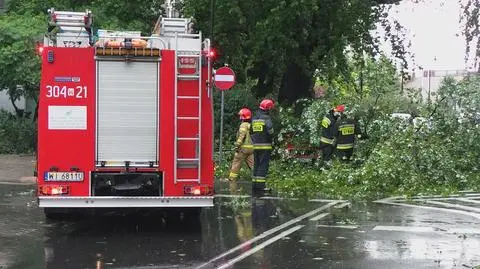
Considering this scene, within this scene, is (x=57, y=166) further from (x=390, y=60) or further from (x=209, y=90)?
(x=390, y=60)

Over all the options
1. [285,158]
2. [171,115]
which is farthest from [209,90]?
[285,158]

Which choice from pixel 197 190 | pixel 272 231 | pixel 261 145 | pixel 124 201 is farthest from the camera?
pixel 261 145

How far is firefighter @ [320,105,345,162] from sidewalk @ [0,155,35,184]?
22.1ft

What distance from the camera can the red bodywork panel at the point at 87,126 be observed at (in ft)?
27.1

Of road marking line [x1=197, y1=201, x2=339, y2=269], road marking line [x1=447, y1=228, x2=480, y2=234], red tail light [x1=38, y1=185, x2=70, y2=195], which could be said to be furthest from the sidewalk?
road marking line [x1=447, y1=228, x2=480, y2=234]

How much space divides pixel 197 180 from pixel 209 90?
3.95 ft

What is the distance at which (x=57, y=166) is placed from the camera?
8.27 metres

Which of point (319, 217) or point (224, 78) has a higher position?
point (224, 78)

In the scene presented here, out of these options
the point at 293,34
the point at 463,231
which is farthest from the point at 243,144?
the point at 293,34

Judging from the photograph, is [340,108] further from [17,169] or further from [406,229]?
[17,169]

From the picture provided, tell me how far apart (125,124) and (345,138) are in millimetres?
7717

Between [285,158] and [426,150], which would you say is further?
[285,158]

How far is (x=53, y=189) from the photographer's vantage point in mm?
8258

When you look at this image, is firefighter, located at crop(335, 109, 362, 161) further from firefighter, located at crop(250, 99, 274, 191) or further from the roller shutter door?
the roller shutter door
